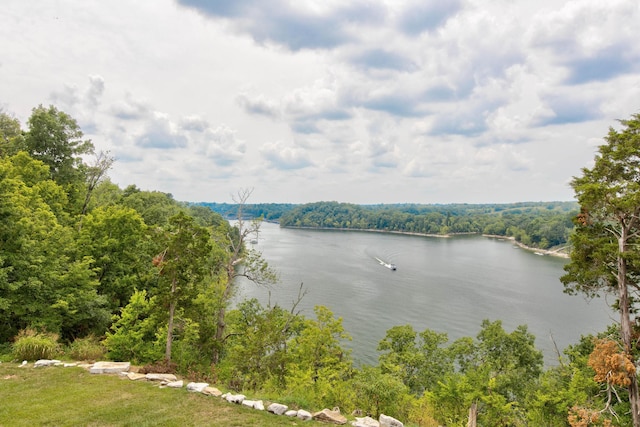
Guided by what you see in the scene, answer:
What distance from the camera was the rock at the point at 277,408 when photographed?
23.7ft

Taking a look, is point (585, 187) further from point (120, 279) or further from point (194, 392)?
point (120, 279)

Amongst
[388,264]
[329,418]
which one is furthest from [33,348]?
[388,264]

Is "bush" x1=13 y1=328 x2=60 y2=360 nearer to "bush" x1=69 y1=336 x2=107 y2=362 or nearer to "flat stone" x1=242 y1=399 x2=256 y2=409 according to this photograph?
"bush" x1=69 y1=336 x2=107 y2=362

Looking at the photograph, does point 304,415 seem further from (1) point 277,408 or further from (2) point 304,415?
(1) point 277,408

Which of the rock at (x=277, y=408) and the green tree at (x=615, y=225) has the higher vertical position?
the green tree at (x=615, y=225)

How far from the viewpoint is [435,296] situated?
41.8 meters

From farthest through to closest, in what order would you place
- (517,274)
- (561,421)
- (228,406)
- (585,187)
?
(517,274)
(561,421)
(585,187)
(228,406)

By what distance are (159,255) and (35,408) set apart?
15.0 ft

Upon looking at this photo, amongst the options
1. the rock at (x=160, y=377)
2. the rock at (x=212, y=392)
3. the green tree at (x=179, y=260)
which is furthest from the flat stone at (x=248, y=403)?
the green tree at (x=179, y=260)

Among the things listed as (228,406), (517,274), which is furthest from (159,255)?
(517,274)

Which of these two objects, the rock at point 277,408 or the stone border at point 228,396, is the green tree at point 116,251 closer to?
the stone border at point 228,396

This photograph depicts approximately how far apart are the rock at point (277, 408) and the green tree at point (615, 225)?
9.14 metres

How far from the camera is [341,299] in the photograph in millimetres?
38625

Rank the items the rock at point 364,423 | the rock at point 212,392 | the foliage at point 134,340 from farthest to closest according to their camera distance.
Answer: the foliage at point 134,340 < the rock at point 212,392 < the rock at point 364,423
